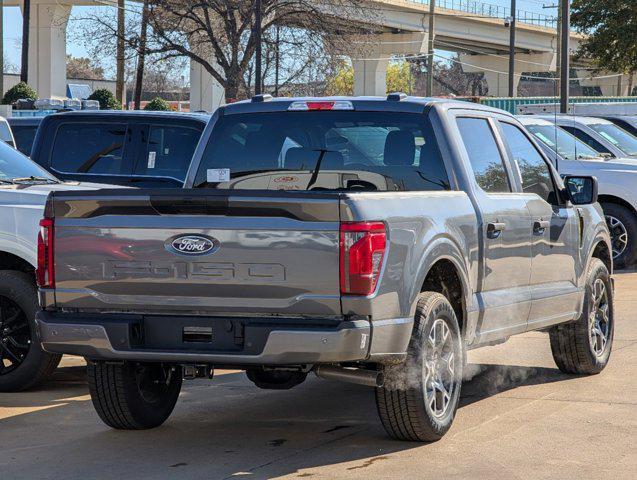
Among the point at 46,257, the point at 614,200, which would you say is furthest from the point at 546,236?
the point at 614,200

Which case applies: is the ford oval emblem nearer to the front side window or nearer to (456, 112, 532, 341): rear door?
(456, 112, 532, 341): rear door

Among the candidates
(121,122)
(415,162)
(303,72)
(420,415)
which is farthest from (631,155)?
(303,72)

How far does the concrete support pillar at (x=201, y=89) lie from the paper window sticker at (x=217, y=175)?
53.8 m

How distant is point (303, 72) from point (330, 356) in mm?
44146

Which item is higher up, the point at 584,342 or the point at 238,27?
the point at 238,27

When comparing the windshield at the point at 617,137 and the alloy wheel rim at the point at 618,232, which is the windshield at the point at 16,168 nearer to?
the alloy wheel rim at the point at 618,232

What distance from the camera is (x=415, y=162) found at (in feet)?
25.1

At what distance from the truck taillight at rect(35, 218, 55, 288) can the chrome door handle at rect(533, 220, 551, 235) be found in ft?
10.5

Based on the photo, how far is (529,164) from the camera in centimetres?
870

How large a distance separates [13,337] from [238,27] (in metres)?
42.4

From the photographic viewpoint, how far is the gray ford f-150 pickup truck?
6.19 metres

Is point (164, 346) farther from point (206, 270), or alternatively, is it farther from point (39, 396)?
point (39, 396)

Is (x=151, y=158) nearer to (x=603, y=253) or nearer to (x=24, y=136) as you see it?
(x=24, y=136)

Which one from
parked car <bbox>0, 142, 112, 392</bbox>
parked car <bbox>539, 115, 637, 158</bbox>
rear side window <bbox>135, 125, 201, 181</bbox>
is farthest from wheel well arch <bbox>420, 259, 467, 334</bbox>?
parked car <bbox>539, 115, 637, 158</bbox>
